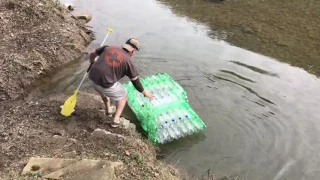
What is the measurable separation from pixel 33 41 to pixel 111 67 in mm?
5224

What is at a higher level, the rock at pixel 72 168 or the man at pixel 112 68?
the man at pixel 112 68

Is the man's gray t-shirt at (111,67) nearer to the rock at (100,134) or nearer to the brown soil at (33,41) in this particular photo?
the rock at (100,134)

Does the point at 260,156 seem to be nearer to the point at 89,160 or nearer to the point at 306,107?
the point at 306,107

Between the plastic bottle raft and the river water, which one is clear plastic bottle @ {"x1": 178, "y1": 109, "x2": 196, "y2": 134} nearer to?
the plastic bottle raft

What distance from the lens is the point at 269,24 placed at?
14008mm

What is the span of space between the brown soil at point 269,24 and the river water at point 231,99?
0.72 meters

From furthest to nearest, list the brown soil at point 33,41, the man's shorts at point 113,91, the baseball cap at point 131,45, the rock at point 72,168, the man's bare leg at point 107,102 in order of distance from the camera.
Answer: the brown soil at point 33,41, the man's bare leg at point 107,102, the man's shorts at point 113,91, the baseball cap at point 131,45, the rock at point 72,168

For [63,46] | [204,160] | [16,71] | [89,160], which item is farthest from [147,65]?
[89,160]

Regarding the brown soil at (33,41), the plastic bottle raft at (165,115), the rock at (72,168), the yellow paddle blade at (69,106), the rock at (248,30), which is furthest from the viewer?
the rock at (248,30)

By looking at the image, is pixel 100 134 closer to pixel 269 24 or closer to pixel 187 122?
pixel 187 122

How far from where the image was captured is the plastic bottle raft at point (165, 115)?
658 centimetres

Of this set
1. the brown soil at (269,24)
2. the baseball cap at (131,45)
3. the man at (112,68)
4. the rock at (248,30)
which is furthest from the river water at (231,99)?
the baseball cap at (131,45)

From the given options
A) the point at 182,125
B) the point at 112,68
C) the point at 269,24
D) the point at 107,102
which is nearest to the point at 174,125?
the point at 182,125

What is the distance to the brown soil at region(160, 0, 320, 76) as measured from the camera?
11.4 meters
